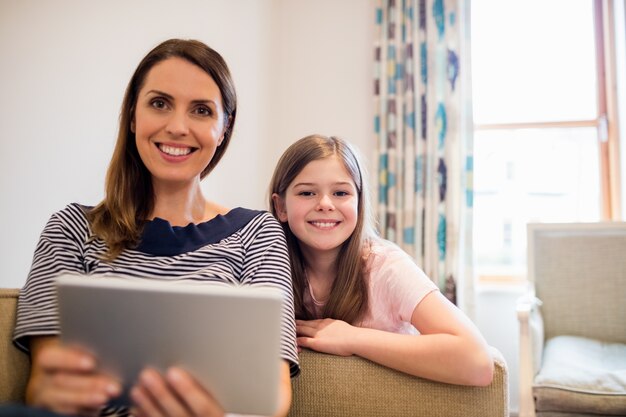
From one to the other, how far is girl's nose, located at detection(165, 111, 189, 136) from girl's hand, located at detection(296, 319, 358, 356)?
481 millimetres

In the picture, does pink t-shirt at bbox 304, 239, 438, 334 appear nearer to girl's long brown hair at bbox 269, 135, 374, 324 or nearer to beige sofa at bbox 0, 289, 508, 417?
girl's long brown hair at bbox 269, 135, 374, 324

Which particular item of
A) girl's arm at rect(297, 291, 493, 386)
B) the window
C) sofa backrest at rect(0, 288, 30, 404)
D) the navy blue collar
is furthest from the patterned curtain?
sofa backrest at rect(0, 288, 30, 404)

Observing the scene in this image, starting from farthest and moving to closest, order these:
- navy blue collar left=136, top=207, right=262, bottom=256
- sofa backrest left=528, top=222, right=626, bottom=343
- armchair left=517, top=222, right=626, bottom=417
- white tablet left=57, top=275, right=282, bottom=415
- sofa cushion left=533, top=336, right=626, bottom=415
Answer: sofa backrest left=528, top=222, right=626, bottom=343, armchair left=517, top=222, right=626, bottom=417, sofa cushion left=533, top=336, right=626, bottom=415, navy blue collar left=136, top=207, right=262, bottom=256, white tablet left=57, top=275, right=282, bottom=415

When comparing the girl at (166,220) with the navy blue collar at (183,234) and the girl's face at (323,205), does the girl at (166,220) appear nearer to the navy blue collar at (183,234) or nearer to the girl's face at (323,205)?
the navy blue collar at (183,234)

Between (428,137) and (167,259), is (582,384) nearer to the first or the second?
(167,259)

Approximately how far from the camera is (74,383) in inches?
28.5

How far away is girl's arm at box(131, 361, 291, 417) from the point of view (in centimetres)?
70

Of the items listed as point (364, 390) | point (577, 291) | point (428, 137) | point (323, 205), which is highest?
point (428, 137)

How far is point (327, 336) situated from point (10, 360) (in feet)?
1.91

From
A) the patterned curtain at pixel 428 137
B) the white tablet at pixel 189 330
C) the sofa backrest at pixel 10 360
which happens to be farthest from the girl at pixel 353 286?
the patterned curtain at pixel 428 137

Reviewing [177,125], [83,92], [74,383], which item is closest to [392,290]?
[177,125]

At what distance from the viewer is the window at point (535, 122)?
308 cm

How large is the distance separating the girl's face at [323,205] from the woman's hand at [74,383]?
2.19ft

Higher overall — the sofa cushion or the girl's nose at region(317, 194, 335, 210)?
the girl's nose at region(317, 194, 335, 210)
